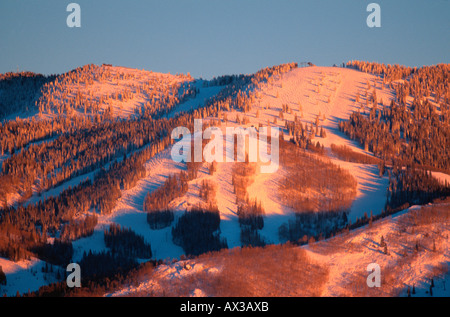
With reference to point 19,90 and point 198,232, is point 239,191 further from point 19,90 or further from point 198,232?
point 19,90

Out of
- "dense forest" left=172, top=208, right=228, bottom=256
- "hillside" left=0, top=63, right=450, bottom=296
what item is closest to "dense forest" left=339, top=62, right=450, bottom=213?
"hillside" left=0, top=63, right=450, bottom=296

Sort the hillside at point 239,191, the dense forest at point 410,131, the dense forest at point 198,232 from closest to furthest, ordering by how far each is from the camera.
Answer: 1. the hillside at point 239,191
2. the dense forest at point 198,232
3. the dense forest at point 410,131

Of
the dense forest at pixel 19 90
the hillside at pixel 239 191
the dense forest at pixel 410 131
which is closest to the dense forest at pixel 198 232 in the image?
the hillside at pixel 239 191

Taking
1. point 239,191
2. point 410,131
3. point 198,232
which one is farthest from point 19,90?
point 410,131

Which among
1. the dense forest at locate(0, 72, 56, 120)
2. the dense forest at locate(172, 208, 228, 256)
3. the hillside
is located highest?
the dense forest at locate(0, 72, 56, 120)

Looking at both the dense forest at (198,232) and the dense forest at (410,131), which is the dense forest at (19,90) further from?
the dense forest at (410,131)

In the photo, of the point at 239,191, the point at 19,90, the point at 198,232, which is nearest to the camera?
the point at 198,232

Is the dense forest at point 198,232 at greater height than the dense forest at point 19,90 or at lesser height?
lesser

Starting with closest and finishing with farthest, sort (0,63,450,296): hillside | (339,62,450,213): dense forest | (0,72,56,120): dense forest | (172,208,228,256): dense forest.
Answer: (0,63,450,296): hillside < (172,208,228,256): dense forest < (339,62,450,213): dense forest < (0,72,56,120): dense forest

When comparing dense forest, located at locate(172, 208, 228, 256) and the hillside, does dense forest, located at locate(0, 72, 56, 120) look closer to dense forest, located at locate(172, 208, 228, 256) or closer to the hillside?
the hillside

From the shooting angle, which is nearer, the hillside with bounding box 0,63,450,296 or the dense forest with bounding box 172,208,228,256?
the hillside with bounding box 0,63,450,296

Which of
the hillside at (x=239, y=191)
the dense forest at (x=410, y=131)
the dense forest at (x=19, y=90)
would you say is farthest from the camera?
the dense forest at (x=19, y=90)
